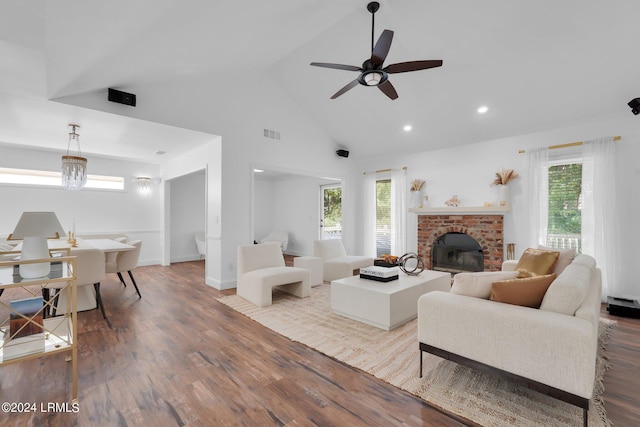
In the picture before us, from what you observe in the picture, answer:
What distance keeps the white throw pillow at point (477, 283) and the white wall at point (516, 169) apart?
3.35 m

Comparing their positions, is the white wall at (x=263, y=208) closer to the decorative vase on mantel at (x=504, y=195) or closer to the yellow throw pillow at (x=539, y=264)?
the decorative vase on mantel at (x=504, y=195)

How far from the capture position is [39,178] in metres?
5.64

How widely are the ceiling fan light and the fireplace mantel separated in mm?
3226

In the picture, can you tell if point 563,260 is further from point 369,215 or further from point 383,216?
point 369,215

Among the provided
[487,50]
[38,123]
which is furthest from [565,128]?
[38,123]

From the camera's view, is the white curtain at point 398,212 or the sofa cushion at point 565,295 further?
the white curtain at point 398,212

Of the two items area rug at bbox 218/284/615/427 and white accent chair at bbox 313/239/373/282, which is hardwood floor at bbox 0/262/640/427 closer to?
area rug at bbox 218/284/615/427

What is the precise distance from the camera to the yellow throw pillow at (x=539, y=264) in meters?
2.57

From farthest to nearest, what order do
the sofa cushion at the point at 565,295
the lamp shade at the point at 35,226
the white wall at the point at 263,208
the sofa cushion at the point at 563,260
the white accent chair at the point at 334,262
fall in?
the white wall at the point at 263,208 < the white accent chair at the point at 334,262 < the sofa cushion at the point at 563,260 < the lamp shade at the point at 35,226 < the sofa cushion at the point at 565,295

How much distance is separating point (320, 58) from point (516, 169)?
12.4 ft

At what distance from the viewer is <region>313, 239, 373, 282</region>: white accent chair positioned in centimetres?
508

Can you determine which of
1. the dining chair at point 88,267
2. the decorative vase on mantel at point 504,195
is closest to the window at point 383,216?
the decorative vase on mantel at point 504,195

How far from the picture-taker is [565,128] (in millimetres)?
4414

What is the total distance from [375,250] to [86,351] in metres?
5.36
